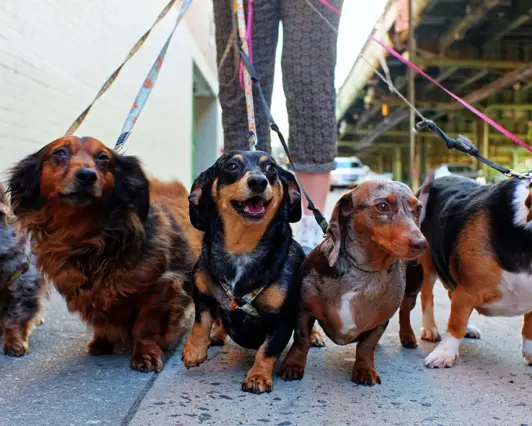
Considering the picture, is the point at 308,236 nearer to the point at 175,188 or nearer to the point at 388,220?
the point at 175,188

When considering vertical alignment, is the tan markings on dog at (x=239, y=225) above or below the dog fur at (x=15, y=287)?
above

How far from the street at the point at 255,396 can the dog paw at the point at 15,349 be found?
0.03 m

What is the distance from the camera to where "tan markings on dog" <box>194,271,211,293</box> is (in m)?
2.10

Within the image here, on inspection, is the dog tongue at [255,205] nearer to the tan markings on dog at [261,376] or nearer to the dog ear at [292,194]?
the dog ear at [292,194]

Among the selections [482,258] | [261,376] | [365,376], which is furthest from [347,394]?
[482,258]

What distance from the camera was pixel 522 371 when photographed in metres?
2.19

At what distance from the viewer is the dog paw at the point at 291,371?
202 centimetres

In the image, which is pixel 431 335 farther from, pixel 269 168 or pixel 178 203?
pixel 178 203

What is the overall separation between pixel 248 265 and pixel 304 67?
1.21 meters

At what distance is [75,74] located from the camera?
14.8 ft

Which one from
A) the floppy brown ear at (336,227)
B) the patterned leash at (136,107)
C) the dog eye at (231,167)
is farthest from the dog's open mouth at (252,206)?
the patterned leash at (136,107)

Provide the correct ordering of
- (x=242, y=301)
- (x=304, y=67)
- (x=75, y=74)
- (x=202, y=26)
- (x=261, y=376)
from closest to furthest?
(x=261, y=376) → (x=242, y=301) → (x=304, y=67) → (x=75, y=74) → (x=202, y=26)

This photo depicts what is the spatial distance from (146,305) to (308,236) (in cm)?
102

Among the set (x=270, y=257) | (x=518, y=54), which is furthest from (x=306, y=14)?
(x=518, y=54)
